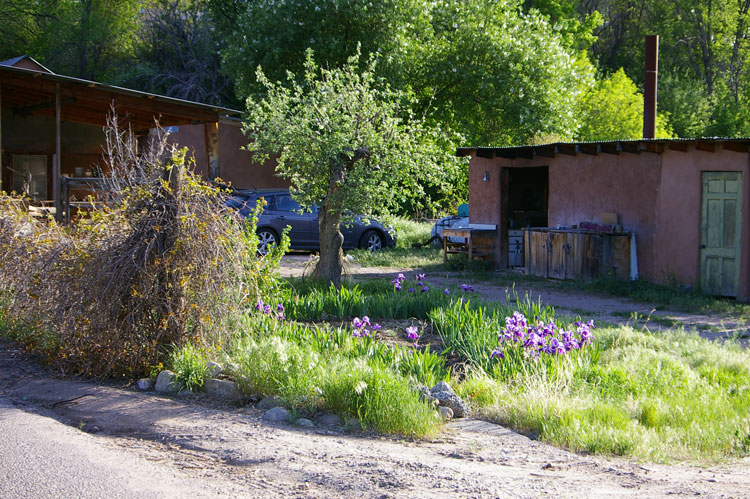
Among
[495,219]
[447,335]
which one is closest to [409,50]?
[495,219]

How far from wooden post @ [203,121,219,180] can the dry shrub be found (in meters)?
8.84

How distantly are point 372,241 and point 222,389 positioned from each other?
15.1m

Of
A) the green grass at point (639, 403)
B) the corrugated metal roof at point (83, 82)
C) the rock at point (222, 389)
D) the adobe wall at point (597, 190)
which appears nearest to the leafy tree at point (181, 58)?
the corrugated metal roof at point (83, 82)

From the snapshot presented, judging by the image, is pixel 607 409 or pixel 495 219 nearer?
pixel 607 409

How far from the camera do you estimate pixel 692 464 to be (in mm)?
5047

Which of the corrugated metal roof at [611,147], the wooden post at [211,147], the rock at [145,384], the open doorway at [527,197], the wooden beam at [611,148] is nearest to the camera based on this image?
the rock at [145,384]

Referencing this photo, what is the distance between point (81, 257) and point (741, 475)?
18.7ft

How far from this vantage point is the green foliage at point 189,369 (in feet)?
21.2

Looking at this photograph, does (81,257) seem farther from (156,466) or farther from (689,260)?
(689,260)

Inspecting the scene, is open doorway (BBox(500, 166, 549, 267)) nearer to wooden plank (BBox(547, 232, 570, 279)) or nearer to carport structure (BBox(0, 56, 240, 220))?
wooden plank (BBox(547, 232, 570, 279))

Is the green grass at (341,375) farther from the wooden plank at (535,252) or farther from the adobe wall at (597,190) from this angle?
the wooden plank at (535,252)

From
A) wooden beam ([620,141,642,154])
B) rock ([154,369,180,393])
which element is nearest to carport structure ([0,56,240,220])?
wooden beam ([620,141,642,154])

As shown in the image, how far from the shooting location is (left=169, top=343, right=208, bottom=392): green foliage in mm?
6469

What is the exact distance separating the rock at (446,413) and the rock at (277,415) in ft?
3.84
